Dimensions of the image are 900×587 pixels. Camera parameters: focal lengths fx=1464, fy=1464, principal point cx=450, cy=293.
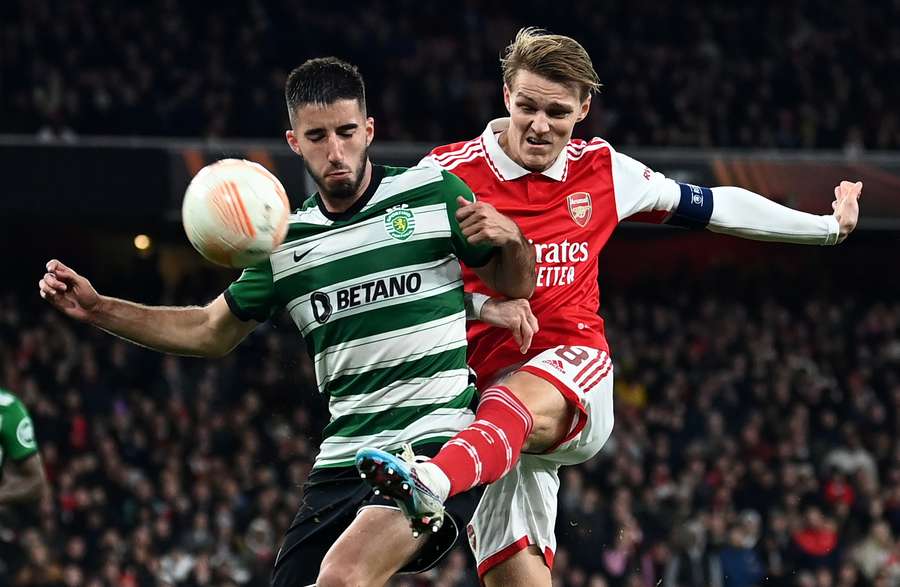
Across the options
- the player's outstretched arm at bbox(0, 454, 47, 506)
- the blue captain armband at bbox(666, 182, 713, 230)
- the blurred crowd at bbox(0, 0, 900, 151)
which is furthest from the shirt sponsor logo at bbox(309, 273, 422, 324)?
the blurred crowd at bbox(0, 0, 900, 151)

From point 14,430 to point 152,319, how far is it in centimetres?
237

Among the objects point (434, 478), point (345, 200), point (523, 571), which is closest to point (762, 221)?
point (523, 571)

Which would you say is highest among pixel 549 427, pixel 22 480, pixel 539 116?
pixel 539 116

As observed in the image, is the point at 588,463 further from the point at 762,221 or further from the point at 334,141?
the point at 334,141

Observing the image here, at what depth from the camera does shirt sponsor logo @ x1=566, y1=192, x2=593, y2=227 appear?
629 cm

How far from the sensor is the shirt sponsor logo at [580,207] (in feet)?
20.6

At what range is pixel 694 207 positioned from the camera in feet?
21.3

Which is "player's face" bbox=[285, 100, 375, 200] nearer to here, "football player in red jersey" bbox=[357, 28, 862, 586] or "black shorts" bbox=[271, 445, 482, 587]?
"football player in red jersey" bbox=[357, 28, 862, 586]

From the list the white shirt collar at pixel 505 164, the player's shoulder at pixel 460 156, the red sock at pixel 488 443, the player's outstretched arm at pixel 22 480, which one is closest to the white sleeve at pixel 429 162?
the player's shoulder at pixel 460 156

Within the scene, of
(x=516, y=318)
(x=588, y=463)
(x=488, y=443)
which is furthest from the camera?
(x=588, y=463)

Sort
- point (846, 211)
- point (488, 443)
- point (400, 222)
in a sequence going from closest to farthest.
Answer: point (488, 443) < point (400, 222) < point (846, 211)

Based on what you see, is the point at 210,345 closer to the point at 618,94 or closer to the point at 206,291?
the point at 206,291

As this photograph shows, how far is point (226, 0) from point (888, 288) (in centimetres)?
1090

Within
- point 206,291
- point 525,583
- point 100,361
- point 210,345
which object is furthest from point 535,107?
point 206,291
